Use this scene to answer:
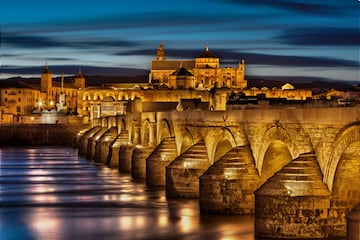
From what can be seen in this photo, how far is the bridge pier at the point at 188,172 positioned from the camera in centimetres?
2811

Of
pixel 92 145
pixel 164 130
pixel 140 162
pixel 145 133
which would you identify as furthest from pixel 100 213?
pixel 92 145

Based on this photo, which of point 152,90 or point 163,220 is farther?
point 152,90

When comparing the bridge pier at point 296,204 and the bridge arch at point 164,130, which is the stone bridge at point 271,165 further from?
the bridge arch at point 164,130

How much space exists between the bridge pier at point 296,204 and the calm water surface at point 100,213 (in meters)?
1.24

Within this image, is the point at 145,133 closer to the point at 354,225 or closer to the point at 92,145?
the point at 92,145

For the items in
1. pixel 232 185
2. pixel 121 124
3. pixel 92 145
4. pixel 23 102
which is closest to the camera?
pixel 232 185

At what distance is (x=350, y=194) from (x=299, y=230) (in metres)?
1.26

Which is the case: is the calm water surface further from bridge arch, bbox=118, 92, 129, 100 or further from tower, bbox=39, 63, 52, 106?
tower, bbox=39, 63, 52, 106

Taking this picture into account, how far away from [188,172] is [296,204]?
34.1 ft

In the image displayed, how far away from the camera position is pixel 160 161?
33.2m

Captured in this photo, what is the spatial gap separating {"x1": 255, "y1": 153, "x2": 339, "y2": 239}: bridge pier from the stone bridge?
20mm

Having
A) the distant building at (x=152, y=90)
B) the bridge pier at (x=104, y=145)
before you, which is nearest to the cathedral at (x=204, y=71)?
the distant building at (x=152, y=90)

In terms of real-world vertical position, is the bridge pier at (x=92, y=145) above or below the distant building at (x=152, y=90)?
below

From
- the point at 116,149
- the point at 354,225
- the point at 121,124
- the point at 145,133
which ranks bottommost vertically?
the point at 354,225
